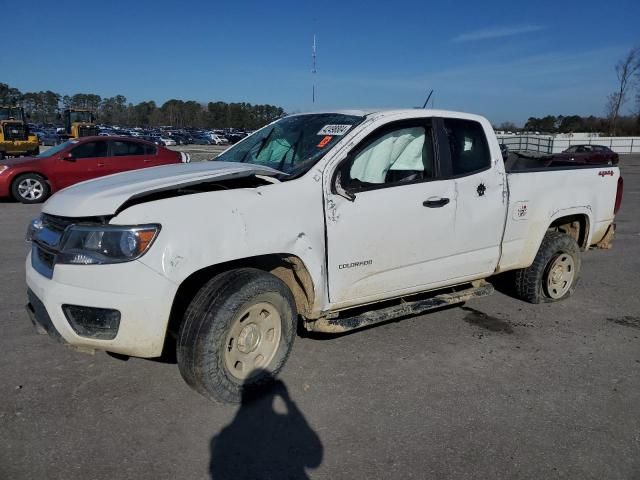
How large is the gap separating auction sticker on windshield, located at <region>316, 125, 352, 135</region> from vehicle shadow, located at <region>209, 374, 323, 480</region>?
1.88m

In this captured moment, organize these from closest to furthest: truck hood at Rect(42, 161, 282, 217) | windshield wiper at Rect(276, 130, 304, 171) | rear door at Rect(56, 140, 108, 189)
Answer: truck hood at Rect(42, 161, 282, 217)
windshield wiper at Rect(276, 130, 304, 171)
rear door at Rect(56, 140, 108, 189)

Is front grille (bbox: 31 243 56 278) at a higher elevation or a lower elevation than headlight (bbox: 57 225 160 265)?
lower

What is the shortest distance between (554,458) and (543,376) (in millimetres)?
1053

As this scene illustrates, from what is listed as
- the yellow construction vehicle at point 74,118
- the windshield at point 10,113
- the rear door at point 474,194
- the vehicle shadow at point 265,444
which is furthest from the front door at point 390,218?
the yellow construction vehicle at point 74,118

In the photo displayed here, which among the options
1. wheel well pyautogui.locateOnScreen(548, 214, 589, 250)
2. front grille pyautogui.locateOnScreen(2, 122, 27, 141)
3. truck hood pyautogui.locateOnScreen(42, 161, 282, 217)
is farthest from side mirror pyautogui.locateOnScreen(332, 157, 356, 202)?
front grille pyautogui.locateOnScreen(2, 122, 27, 141)

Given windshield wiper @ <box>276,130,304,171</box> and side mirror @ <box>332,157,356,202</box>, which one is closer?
side mirror @ <box>332,157,356,202</box>

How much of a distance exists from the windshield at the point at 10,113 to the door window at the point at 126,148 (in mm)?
18982

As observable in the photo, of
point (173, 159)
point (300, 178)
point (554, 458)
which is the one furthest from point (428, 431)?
point (173, 159)

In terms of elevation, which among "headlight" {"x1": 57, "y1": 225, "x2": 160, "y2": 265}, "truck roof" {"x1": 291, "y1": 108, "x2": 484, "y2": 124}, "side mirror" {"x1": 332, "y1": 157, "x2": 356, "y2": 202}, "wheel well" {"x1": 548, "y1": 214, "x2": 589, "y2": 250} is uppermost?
"truck roof" {"x1": 291, "y1": 108, "x2": 484, "y2": 124}

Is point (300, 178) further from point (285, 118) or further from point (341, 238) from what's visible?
point (285, 118)

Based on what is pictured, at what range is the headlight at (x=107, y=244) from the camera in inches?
111

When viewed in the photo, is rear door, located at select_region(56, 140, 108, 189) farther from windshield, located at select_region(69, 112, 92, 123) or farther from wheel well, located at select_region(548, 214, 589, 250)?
windshield, located at select_region(69, 112, 92, 123)

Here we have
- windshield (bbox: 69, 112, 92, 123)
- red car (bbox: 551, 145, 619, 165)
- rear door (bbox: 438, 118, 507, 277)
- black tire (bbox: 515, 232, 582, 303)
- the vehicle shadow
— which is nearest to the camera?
the vehicle shadow

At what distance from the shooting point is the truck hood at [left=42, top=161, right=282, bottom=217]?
Result: 2.96 meters
